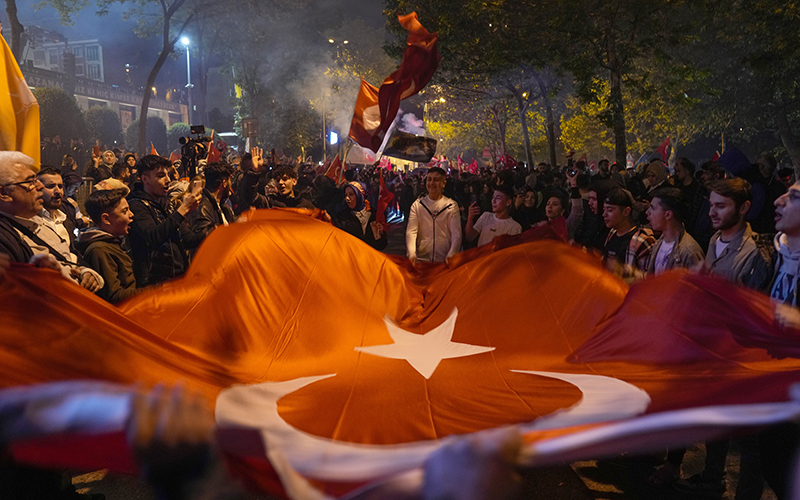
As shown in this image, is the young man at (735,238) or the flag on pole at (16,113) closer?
the young man at (735,238)

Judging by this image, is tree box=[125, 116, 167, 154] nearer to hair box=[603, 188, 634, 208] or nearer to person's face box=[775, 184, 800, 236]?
hair box=[603, 188, 634, 208]

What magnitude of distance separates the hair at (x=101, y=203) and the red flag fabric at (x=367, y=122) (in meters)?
5.39

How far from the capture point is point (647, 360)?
12.5ft

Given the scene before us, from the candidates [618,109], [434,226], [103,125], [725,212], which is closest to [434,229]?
[434,226]

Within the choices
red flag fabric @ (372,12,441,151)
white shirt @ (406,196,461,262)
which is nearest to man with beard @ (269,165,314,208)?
red flag fabric @ (372,12,441,151)

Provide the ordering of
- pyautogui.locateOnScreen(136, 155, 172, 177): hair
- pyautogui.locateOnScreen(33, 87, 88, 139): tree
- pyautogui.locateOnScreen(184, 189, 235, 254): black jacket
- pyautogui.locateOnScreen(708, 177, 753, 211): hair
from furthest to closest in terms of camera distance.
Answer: pyautogui.locateOnScreen(33, 87, 88, 139): tree < pyautogui.locateOnScreen(184, 189, 235, 254): black jacket < pyautogui.locateOnScreen(136, 155, 172, 177): hair < pyautogui.locateOnScreen(708, 177, 753, 211): hair

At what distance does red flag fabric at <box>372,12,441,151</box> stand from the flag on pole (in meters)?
4.65

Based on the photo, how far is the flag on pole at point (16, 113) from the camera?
477 centimetres

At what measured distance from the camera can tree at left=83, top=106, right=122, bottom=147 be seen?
1860 inches

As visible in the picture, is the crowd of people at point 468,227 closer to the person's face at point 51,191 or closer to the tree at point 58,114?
the person's face at point 51,191

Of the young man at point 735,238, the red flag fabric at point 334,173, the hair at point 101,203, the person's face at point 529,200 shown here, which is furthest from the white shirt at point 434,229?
the red flag fabric at point 334,173

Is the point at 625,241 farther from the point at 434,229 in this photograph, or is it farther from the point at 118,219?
the point at 118,219

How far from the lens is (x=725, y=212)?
4.15 metres

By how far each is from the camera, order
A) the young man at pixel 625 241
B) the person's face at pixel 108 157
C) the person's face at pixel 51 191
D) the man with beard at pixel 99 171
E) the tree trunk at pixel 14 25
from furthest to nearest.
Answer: the tree trunk at pixel 14 25 < the person's face at pixel 108 157 < the man with beard at pixel 99 171 < the person's face at pixel 51 191 < the young man at pixel 625 241
